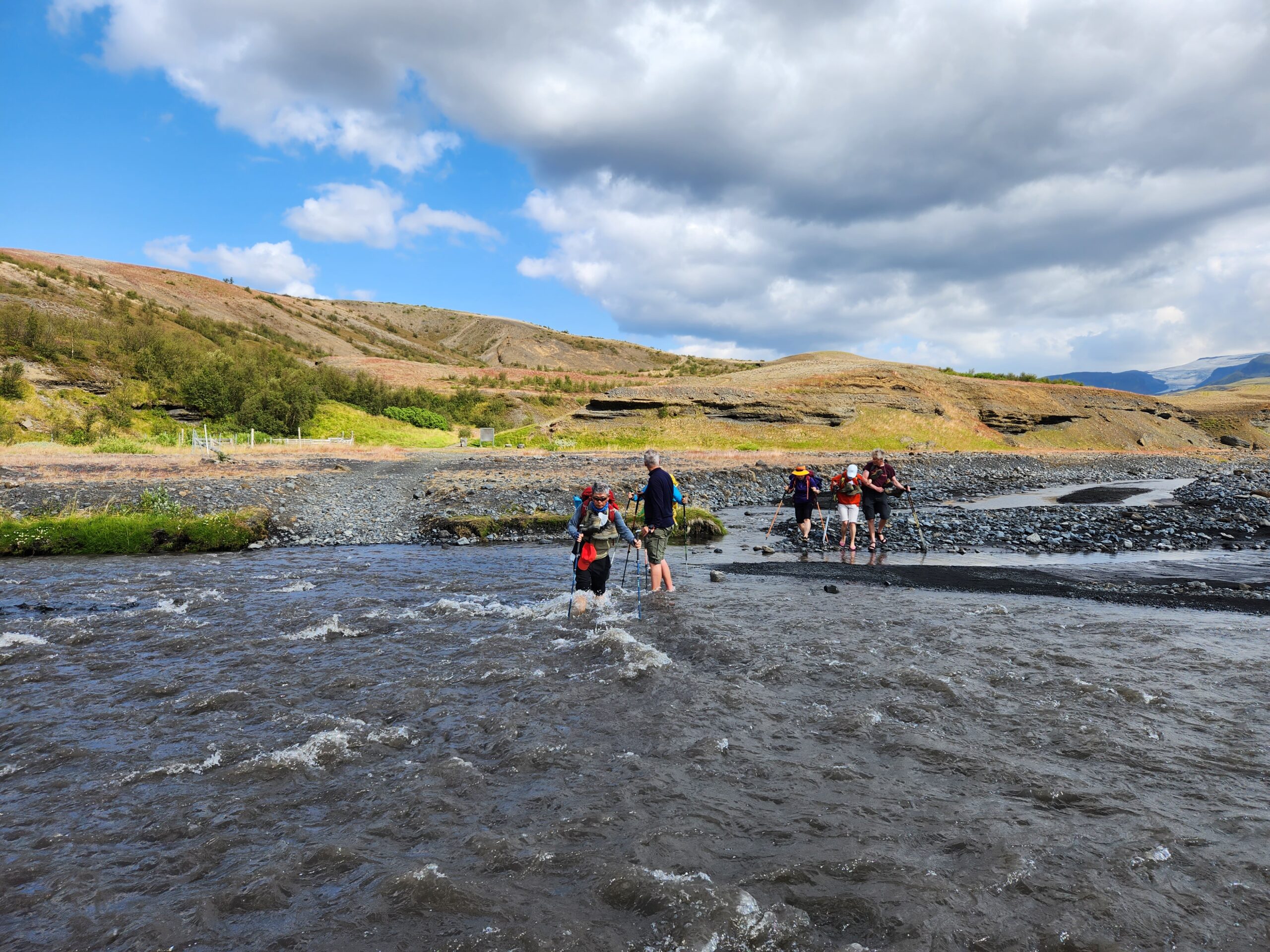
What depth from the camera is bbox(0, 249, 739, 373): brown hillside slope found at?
10006 cm

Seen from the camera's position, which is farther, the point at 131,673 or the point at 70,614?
the point at 70,614

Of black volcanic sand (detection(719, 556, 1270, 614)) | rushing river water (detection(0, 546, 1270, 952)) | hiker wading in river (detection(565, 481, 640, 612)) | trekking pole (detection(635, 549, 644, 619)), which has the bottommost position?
rushing river water (detection(0, 546, 1270, 952))

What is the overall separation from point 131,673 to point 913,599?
13.0m

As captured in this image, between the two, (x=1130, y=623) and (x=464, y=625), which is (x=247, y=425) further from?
(x=1130, y=623)

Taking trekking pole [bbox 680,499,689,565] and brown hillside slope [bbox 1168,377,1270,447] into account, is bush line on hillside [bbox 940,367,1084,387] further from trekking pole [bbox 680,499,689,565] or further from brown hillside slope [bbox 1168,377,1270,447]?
trekking pole [bbox 680,499,689,565]

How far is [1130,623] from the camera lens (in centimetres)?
1095

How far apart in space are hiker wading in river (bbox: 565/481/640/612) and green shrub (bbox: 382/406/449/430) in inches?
2460

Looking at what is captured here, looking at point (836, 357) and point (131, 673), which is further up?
point (836, 357)

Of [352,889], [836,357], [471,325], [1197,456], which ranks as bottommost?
[352,889]

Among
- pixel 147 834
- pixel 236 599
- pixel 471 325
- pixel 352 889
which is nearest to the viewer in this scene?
pixel 352 889

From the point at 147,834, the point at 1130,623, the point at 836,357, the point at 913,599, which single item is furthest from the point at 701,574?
the point at 836,357

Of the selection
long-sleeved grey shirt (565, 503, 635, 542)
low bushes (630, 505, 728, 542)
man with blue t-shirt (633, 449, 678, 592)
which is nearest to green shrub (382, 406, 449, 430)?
low bushes (630, 505, 728, 542)

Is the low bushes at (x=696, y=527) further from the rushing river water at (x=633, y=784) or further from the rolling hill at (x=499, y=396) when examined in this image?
the rolling hill at (x=499, y=396)

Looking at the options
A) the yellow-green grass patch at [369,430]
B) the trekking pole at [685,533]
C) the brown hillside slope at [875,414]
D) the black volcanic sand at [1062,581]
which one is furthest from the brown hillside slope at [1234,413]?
the yellow-green grass patch at [369,430]
